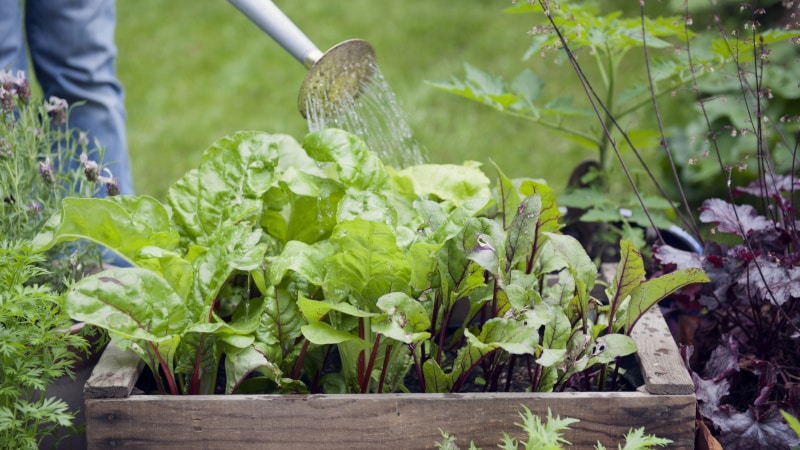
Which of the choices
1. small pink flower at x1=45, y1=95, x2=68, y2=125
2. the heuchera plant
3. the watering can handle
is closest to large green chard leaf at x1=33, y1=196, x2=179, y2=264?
the heuchera plant

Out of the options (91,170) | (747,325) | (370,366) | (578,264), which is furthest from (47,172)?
(747,325)

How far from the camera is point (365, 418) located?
1.34 meters

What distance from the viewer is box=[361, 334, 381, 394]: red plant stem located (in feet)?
4.56

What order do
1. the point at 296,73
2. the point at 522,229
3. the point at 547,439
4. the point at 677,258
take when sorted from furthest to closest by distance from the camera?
the point at 296,73 < the point at 677,258 < the point at 522,229 < the point at 547,439

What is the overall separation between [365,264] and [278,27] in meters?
0.66

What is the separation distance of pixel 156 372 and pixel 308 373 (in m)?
0.30

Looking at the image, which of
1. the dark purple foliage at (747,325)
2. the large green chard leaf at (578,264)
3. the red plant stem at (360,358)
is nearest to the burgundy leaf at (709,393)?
the dark purple foliage at (747,325)

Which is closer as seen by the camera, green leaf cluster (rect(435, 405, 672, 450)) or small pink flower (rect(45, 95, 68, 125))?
green leaf cluster (rect(435, 405, 672, 450))

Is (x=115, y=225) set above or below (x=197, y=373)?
above

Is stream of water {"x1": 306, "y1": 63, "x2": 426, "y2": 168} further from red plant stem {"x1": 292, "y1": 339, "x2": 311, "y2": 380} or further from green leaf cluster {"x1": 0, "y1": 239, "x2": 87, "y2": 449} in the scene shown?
green leaf cluster {"x1": 0, "y1": 239, "x2": 87, "y2": 449}

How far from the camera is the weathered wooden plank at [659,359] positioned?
134 centimetres

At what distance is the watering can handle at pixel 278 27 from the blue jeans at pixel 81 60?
814 millimetres

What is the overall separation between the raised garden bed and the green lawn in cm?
203

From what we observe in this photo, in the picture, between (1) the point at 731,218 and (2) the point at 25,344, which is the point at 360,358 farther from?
(1) the point at 731,218
